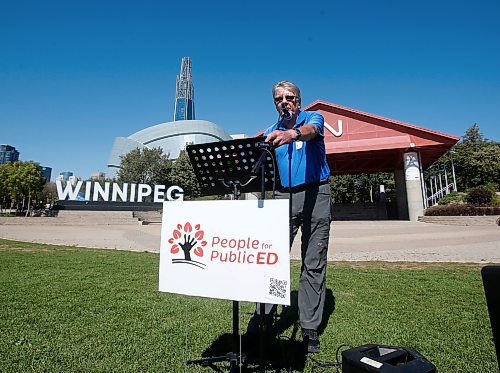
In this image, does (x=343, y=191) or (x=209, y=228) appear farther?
(x=343, y=191)

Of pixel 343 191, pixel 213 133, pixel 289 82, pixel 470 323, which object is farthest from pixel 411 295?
pixel 213 133

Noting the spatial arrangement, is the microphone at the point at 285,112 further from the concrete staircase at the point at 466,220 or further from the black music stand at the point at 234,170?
the concrete staircase at the point at 466,220

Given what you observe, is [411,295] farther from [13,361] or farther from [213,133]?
[213,133]

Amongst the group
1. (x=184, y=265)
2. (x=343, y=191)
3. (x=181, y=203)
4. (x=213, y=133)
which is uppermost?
(x=213, y=133)

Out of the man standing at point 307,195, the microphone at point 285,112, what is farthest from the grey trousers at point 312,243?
the microphone at point 285,112

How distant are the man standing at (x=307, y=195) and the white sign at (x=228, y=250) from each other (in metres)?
0.88

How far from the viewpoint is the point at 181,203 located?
2.09m

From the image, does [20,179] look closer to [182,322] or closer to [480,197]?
[182,322]

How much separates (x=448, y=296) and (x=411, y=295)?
17.8 inches

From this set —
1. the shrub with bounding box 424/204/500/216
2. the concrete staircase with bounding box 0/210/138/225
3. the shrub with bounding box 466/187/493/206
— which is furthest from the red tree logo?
the concrete staircase with bounding box 0/210/138/225

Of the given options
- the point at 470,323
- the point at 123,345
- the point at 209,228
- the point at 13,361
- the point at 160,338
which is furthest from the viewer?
the point at 470,323

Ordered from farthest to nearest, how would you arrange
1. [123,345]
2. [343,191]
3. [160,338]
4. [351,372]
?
[343,191] < [160,338] < [123,345] < [351,372]

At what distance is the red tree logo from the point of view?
199 centimetres

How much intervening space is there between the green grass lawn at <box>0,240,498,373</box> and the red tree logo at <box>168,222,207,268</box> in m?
0.82
